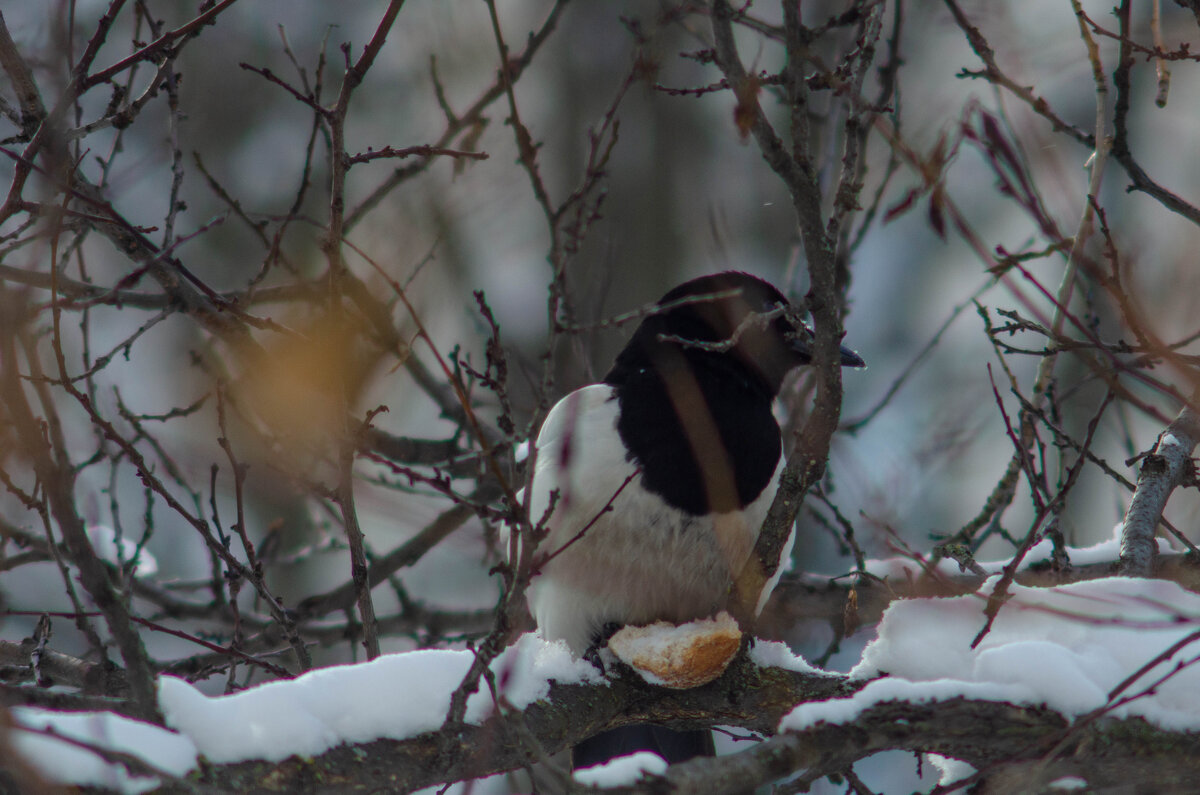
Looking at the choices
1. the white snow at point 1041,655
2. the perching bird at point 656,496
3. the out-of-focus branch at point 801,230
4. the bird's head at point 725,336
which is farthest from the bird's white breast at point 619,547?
the white snow at point 1041,655

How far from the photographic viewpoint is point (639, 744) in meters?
3.29

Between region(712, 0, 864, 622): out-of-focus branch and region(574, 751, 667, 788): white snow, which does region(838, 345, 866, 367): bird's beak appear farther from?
region(574, 751, 667, 788): white snow

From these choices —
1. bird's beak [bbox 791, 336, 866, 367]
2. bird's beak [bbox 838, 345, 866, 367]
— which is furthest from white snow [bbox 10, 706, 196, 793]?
bird's beak [bbox 838, 345, 866, 367]

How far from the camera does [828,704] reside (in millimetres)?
1947

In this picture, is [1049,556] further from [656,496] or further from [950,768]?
[656,496]

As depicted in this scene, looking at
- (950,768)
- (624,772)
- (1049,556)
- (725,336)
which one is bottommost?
(950,768)

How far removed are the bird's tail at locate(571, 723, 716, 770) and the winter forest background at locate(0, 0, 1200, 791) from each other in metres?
0.21

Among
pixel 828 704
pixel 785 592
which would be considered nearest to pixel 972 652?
pixel 828 704

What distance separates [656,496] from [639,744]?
2.82ft

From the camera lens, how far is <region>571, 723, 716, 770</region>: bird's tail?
3266mm

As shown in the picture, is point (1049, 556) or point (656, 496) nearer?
point (656, 496)

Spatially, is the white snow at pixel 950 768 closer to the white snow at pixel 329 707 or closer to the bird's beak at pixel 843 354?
the white snow at pixel 329 707

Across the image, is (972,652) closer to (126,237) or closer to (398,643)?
→ (126,237)

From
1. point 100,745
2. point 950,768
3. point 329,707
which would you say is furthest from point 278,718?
point 950,768
